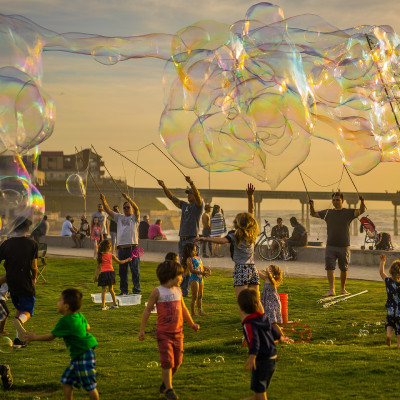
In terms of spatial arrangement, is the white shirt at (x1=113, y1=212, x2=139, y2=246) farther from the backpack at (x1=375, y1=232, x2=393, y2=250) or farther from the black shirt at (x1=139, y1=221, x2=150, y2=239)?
the black shirt at (x1=139, y1=221, x2=150, y2=239)

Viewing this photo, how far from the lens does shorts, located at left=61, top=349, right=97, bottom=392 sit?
5.69 m

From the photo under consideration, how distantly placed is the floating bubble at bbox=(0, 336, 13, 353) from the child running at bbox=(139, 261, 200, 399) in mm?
2615

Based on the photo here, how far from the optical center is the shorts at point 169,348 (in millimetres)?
6121

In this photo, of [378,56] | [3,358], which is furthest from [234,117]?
[3,358]

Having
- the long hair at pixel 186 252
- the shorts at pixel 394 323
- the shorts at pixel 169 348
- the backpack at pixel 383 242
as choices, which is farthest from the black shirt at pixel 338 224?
the backpack at pixel 383 242

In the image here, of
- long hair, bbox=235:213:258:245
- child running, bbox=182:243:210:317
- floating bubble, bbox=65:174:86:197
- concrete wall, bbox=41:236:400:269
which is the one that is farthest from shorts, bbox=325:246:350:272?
floating bubble, bbox=65:174:86:197

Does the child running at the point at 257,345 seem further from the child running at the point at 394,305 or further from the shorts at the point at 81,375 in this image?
the child running at the point at 394,305

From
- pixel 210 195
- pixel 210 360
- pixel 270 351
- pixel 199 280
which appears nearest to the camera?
pixel 270 351

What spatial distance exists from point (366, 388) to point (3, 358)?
3.97m

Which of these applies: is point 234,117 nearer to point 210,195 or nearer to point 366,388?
point 366,388

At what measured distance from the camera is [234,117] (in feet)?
36.5

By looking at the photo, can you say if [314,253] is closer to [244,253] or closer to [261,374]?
[244,253]

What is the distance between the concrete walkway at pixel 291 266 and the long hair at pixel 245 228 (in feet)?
27.2

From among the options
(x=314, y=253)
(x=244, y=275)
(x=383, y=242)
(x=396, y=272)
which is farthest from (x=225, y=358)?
(x=383, y=242)
